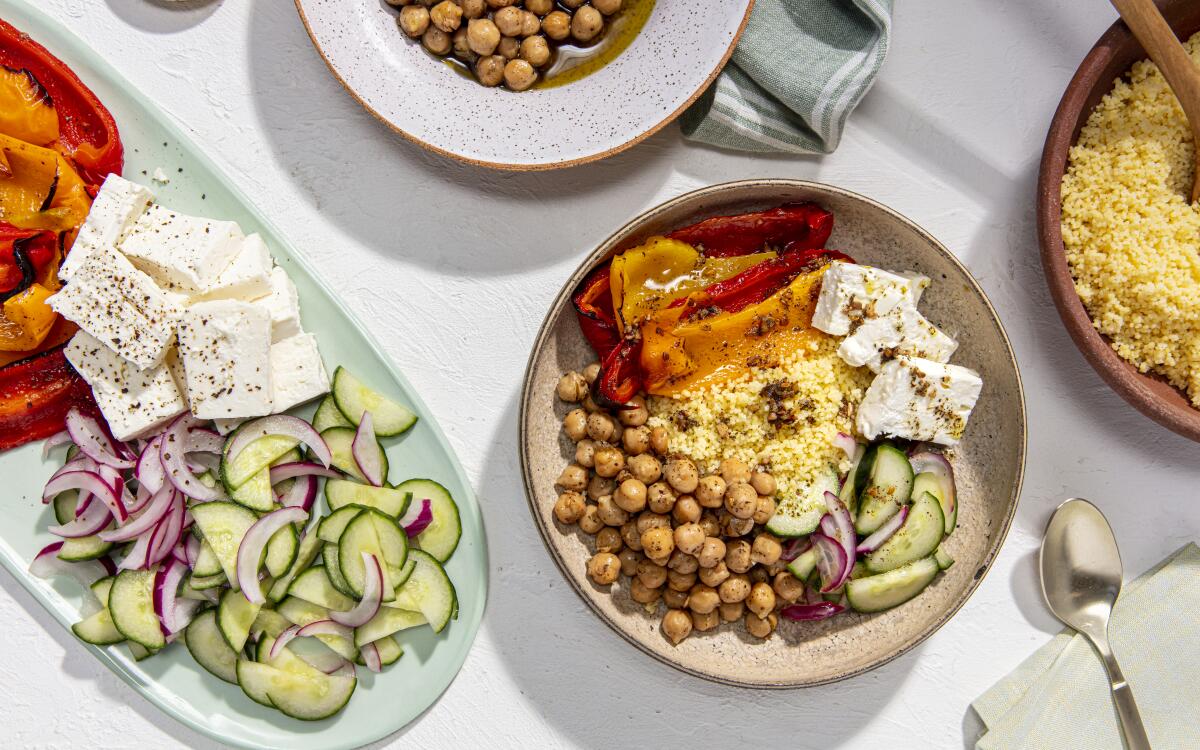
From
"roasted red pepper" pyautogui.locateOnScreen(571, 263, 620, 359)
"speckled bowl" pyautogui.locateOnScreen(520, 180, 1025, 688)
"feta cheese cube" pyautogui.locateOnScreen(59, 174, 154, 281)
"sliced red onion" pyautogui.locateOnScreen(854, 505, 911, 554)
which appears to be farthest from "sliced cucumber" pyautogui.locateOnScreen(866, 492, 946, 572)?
"feta cheese cube" pyautogui.locateOnScreen(59, 174, 154, 281)

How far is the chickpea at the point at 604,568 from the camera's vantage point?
1892mm

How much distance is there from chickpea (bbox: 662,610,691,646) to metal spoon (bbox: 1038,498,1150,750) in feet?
3.11

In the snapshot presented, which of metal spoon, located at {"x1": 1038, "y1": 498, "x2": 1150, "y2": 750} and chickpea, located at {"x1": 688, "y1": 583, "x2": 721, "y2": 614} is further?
metal spoon, located at {"x1": 1038, "y1": 498, "x2": 1150, "y2": 750}

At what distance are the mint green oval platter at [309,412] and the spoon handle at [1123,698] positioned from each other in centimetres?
157

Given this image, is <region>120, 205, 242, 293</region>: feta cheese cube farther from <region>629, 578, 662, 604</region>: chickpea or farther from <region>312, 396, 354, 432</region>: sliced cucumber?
<region>629, 578, 662, 604</region>: chickpea

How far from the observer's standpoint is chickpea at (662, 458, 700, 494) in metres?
1.85

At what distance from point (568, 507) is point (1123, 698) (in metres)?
1.50

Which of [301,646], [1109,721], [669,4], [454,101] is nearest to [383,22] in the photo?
[454,101]

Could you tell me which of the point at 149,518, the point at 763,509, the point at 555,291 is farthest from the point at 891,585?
the point at 149,518

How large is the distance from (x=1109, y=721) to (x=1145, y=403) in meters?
0.88

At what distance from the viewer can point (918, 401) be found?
6.03 ft

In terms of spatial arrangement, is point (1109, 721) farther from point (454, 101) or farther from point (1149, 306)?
point (454, 101)

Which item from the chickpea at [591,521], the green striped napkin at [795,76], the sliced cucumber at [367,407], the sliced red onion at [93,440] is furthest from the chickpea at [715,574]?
the sliced red onion at [93,440]

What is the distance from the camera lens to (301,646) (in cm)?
201
